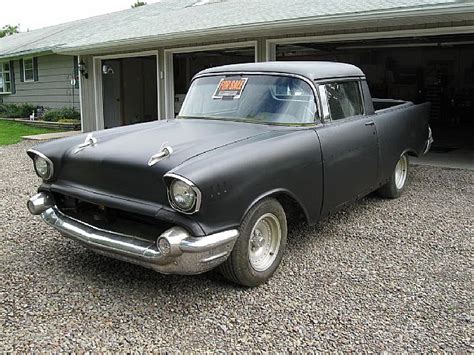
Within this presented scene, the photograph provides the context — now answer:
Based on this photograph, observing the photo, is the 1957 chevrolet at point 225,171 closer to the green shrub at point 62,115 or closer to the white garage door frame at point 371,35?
the white garage door frame at point 371,35

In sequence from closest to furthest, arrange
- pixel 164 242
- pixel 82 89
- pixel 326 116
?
pixel 164 242, pixel 326 116, pixel 82 89

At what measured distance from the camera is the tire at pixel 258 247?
324cm

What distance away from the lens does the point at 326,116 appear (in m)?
4.27

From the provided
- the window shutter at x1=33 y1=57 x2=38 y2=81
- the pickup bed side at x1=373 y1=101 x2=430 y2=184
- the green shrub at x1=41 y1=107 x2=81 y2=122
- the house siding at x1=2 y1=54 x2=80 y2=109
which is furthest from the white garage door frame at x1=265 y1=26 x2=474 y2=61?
the window shutter at x1=33 y1=57 x2=38 y2=81

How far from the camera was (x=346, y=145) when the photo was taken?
14.1 feet

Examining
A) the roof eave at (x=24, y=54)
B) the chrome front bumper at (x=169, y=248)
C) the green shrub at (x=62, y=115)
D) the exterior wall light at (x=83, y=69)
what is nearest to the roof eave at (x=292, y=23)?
the exterior wall light at (x=83, y=69)

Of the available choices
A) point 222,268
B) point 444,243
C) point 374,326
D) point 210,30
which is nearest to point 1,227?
point 222,268

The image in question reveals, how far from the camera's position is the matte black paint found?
3.06m

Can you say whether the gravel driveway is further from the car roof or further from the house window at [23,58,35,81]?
the house window at [23,58,35,81]

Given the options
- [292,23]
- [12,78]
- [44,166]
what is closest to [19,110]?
[12,78]

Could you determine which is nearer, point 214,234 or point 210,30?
point 214,234

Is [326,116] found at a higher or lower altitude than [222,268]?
higher

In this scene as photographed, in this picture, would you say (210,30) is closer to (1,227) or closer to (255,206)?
(1,227)

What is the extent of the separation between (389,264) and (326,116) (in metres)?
1.40
